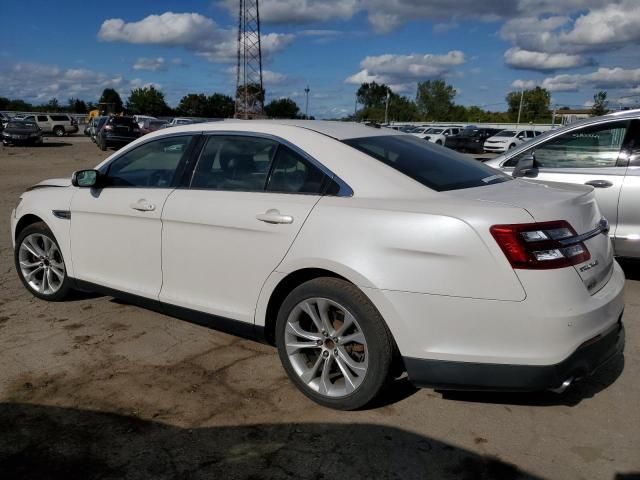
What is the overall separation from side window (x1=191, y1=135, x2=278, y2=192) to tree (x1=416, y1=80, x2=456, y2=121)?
366 feet

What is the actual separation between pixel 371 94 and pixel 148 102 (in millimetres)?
50596

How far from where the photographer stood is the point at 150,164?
14.1 feet

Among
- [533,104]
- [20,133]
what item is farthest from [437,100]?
[20,133]

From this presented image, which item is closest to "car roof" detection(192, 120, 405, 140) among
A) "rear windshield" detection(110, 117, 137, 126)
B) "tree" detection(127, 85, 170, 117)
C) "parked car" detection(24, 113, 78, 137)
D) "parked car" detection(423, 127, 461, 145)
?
"rear windshield" detection(110, 117, 137, 126)

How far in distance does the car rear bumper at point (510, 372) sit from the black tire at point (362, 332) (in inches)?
5.6

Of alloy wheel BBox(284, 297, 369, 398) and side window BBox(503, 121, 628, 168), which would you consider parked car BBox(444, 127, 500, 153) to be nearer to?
side window BBox(503, 121, 628, 168)

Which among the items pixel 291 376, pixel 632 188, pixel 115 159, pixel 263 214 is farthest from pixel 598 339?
pixel 115 159

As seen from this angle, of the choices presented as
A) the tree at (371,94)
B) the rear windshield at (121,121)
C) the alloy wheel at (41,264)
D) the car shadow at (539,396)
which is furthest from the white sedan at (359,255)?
the tree at (371,94)

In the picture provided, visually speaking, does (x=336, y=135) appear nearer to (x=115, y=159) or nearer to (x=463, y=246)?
(x=463, y=246)

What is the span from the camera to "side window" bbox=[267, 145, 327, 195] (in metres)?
3.34

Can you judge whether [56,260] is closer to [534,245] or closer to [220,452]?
[220,452]

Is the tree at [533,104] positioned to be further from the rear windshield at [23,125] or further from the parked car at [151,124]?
the rear windshield at [23,125]

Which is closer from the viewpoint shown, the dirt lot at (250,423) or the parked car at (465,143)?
the dirt lot at (250,423)

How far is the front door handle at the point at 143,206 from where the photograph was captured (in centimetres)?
400
